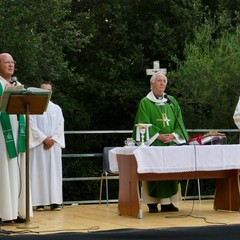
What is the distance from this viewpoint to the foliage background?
17.1 m

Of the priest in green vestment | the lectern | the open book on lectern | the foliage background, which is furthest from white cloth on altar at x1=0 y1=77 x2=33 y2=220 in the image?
the foliage background

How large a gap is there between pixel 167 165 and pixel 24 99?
7.14 ft

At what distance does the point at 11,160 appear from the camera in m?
8.12

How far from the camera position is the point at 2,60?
818 centimetres

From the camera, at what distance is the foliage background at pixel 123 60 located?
56.1ft

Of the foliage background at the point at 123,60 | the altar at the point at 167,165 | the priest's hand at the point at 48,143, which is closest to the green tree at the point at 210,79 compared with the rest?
the foliage background at the point at 123,60

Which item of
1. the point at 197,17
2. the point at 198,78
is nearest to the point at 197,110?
the point at 198,78

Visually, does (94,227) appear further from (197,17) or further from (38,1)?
(197,17)

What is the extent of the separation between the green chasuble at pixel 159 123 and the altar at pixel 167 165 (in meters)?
0.53

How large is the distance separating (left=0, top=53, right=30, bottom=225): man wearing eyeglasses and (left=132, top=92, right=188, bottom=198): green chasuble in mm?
1863

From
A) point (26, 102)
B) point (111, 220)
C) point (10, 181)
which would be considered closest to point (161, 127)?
point (111, 220)

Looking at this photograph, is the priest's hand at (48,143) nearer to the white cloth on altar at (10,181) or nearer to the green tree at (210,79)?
the white cloth on altar at (10,181)

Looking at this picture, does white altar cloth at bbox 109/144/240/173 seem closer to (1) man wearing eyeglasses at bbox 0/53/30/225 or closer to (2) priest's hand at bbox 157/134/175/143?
(2) priest's hand at bbox 157/134/175/143

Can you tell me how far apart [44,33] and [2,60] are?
30.1ft
